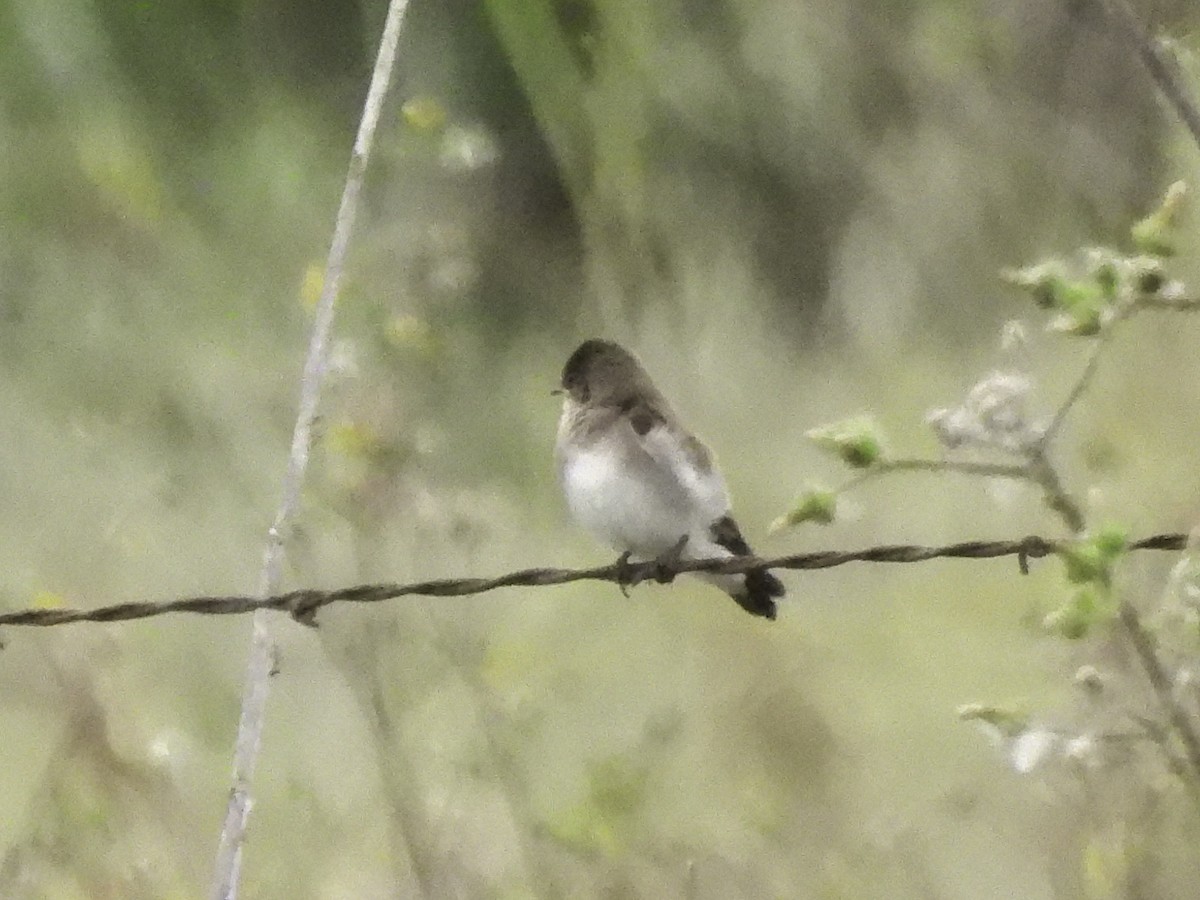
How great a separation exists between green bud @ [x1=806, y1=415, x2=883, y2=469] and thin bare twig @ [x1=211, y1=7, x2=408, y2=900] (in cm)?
71

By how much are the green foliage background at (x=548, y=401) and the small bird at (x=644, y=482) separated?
528 millimetres

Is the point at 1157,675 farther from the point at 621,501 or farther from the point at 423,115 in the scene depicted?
the point at 423,115

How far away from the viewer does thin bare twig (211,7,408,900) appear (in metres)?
1.35

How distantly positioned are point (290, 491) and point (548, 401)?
4.69 ft

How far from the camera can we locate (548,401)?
2793mm

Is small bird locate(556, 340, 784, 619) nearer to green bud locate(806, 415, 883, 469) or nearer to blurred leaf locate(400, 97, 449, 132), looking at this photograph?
blurred leaf locate(400, 97, 449, 132)

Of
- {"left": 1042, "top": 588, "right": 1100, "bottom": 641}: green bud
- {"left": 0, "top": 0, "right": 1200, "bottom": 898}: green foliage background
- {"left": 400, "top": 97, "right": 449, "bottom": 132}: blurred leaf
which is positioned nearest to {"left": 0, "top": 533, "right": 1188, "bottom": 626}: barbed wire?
{"left": 1042, "top": 588, "right": 1100, "bottom": 641}: green bud

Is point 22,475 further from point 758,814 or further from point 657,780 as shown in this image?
point 758,814

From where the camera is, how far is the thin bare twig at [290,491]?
135 centimetres

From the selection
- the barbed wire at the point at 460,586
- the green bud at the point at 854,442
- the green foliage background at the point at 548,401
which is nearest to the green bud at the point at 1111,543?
the green bud at the point at 854,442

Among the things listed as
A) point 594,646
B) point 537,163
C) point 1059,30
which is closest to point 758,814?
point 594,646

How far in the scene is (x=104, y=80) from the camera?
2746 millimetres

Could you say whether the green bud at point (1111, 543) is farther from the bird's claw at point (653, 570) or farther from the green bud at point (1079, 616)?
the bird's claw at point (653, 570)

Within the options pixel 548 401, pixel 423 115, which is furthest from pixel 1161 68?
pixel 548 401
